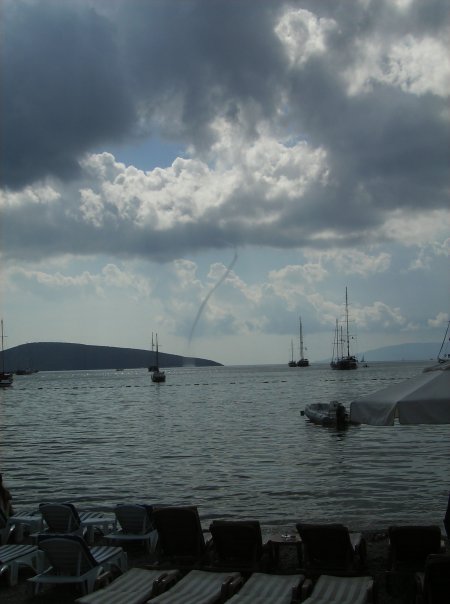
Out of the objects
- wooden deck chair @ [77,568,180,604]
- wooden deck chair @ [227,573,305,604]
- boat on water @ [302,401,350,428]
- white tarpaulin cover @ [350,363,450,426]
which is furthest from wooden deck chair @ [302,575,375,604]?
boat on water @ [302,401,350,428]

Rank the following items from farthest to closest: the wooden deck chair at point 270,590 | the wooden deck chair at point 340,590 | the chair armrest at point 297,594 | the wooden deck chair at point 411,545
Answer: the wooden deck chair at point 411,545 → the chair armrest at point 297,594 → the wooden deck chair at point 270,590 → the wooden deck chair at point 340,590

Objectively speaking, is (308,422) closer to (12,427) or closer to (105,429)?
(105,429)

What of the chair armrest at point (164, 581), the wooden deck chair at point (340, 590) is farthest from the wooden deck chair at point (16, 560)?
the wooden deck chair at point (340, 590)

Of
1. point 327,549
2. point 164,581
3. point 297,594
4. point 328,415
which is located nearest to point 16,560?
point 164,581

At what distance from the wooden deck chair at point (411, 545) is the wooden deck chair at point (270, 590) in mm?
1619

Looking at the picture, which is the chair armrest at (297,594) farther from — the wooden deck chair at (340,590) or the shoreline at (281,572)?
the shoreline at (281,572)

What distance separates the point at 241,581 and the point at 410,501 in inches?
461

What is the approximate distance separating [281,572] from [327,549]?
2.39 feet

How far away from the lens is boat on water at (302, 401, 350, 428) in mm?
44866

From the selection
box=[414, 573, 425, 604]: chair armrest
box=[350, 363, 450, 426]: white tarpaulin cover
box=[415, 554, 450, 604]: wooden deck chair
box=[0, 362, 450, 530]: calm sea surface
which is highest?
box=[350, 363, 450, 426]: white tarpaulin cover

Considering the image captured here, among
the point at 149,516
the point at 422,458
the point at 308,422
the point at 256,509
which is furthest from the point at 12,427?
the point at 149,516

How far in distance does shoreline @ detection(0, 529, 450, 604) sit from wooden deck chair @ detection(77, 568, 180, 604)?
0.71 m

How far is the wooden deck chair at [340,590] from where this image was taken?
8.30 metres

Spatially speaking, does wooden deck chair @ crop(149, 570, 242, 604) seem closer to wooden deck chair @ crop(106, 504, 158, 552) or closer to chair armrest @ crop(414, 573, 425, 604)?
chair armrest @ crop(414, 573, 425, 604)
